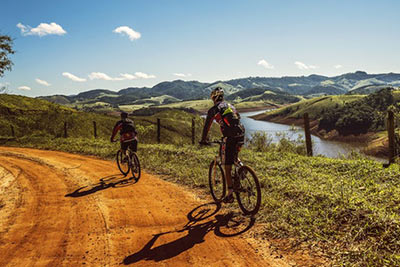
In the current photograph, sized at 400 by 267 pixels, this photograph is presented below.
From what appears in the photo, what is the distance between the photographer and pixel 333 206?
5273 mm

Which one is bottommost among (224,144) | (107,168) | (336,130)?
(336,130)

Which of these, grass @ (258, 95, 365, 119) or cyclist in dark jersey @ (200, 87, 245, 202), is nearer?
cyclist in dark jersey @ (200, 87, 245, 202)

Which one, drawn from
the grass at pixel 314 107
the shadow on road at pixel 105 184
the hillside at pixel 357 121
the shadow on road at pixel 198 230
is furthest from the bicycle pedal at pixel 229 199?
the grass at pixel 314 107

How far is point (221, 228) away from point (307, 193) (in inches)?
88.5

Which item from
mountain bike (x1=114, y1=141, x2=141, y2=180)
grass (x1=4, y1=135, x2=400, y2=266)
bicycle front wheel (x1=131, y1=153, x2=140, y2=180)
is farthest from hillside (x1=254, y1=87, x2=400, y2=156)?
bicycle front wheel (x1=131, y1=153, x2=140, y2=180)

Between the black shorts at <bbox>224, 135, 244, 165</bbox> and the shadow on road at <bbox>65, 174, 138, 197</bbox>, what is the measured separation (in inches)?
174

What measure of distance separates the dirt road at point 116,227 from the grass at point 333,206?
0.77 metres

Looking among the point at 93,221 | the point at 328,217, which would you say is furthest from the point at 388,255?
the point at 93,221

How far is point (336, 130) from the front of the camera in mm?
87500

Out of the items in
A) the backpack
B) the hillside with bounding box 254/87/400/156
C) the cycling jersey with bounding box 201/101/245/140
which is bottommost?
the hillside with bounding box 254/87/400/156

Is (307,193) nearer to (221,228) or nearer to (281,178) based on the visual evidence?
(281,178)

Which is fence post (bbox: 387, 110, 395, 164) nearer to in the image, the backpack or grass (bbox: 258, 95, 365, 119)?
the backpack

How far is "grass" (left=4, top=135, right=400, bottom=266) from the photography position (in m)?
4.02

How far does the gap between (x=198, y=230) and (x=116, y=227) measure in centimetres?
167
